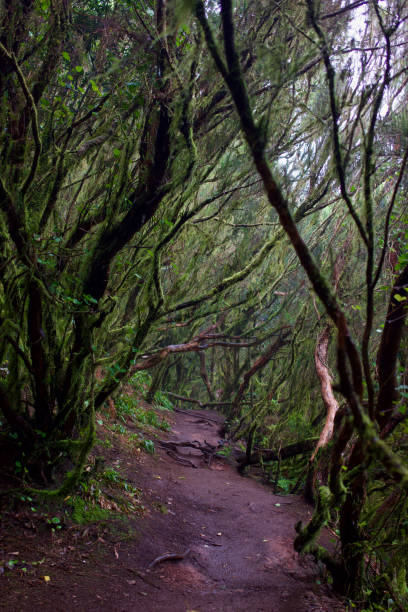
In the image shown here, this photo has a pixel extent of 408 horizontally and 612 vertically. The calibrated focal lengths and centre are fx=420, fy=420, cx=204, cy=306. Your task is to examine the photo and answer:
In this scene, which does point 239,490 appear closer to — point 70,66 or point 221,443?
point 221,443

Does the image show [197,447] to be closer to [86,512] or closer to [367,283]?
[86,512]

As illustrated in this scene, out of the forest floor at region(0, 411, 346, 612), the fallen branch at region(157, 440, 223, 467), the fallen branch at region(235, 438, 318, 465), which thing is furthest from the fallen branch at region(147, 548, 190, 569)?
the fallen branch at region(157, 440, 223, 467)

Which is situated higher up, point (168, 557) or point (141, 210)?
point (141, 210)

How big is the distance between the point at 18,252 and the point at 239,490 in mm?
5895

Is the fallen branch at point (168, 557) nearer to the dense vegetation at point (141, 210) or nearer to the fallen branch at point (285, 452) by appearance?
the dense vegetation at point (141, 210)

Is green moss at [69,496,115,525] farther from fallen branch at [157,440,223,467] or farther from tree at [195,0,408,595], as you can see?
fallen branch at [157,440,223,467]

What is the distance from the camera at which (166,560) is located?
4.30 metres

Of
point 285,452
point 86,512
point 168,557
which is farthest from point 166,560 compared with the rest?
point 285,452

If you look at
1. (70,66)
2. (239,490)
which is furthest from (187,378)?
(70,66)

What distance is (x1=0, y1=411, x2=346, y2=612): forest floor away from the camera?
319cm

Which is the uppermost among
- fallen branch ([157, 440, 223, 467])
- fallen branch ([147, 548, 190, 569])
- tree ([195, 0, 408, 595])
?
tree ([195, 0, 408, 595])

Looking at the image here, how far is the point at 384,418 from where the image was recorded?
139 inches

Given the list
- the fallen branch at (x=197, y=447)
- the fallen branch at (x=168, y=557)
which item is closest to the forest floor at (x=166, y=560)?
the fallen branch at (x=168, y=557)

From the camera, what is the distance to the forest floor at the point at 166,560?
10.5 feet
